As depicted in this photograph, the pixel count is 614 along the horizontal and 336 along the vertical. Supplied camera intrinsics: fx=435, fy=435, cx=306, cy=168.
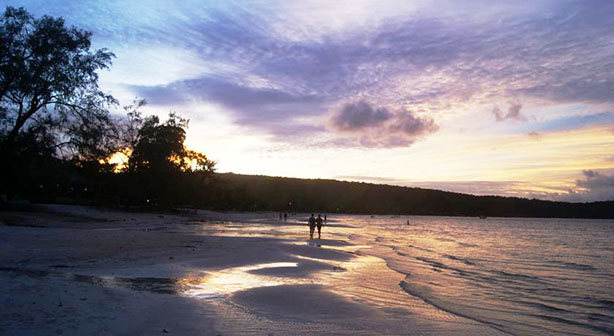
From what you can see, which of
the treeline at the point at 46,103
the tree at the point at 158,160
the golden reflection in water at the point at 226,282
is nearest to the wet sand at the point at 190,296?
the golden reflection in water at the point at 226,282

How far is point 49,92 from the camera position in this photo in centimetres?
3102

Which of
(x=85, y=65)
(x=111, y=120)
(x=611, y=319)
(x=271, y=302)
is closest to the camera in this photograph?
(x=271, y=302)

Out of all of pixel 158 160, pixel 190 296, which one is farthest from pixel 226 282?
pixel 158 160

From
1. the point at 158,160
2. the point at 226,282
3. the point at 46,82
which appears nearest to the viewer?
the point at 226,282

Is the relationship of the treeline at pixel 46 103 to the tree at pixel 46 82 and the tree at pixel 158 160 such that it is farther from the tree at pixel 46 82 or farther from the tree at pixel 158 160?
the tree at pixel 158 160

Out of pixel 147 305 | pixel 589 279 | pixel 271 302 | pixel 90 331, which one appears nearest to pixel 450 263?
pixel 589 279

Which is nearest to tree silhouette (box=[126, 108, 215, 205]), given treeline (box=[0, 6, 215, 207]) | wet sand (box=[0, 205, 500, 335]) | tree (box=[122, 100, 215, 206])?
tree (box=[122, 100, 215, 206])

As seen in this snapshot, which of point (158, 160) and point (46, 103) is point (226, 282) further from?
point (158, 160)

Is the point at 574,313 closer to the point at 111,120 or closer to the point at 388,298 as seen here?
the point at 388,298

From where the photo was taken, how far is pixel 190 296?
9.52 metres

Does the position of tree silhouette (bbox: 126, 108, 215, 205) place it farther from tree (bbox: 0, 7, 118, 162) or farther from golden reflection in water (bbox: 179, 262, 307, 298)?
golden reflection in water (bbox: 179, 262, 307, 298)

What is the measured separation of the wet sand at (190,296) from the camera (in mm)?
6945

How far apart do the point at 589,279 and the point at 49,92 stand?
3436 cm

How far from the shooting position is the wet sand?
6945 mm
